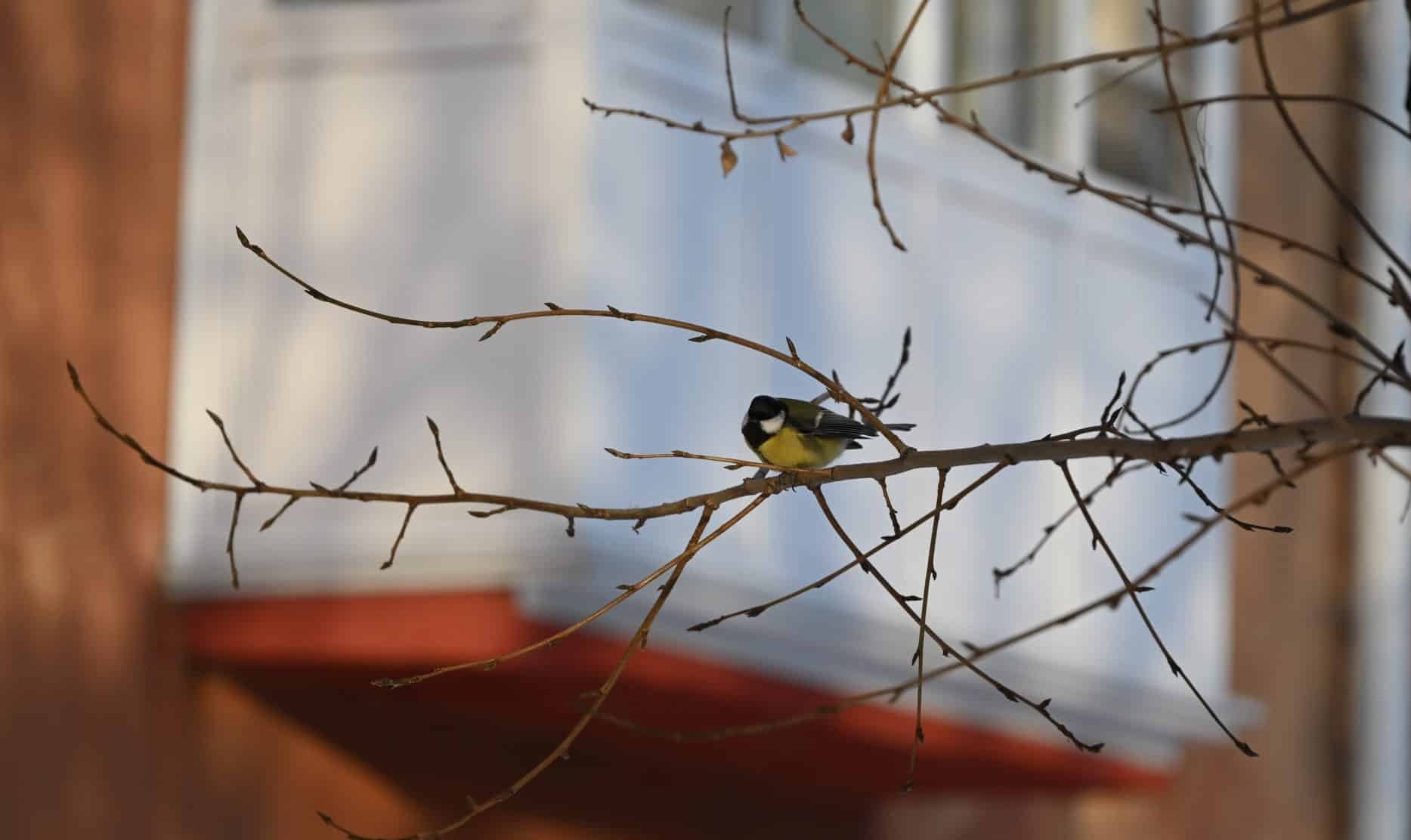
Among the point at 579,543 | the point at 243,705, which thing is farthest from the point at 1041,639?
the point at 243,705

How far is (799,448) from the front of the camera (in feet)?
13.3

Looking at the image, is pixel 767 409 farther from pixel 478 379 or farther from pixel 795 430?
pixel 478 379

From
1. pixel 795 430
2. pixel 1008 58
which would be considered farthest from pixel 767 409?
pixel 1008 58

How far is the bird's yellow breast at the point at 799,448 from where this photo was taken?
→ 3.99 m

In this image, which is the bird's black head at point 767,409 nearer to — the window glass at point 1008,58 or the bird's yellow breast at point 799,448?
the bird's yellow breast at point 799,448

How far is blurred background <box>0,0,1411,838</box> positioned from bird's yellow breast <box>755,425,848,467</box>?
1.50 m

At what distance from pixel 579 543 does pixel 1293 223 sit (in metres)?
6.33

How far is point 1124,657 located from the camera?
299 inches

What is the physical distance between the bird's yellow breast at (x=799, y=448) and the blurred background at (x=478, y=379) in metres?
1.50

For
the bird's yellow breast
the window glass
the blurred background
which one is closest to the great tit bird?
the bird's yellow breast

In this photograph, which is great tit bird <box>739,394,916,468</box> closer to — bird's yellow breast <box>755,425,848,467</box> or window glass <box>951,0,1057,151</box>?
bird's yellow breast <box>755,425,848,467</box>

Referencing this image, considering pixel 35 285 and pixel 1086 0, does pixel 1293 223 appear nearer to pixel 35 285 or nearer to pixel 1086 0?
pixel 1086 0

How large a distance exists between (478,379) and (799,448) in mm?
2008

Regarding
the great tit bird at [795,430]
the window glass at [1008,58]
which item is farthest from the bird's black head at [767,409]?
the window glass at [1008,58]
